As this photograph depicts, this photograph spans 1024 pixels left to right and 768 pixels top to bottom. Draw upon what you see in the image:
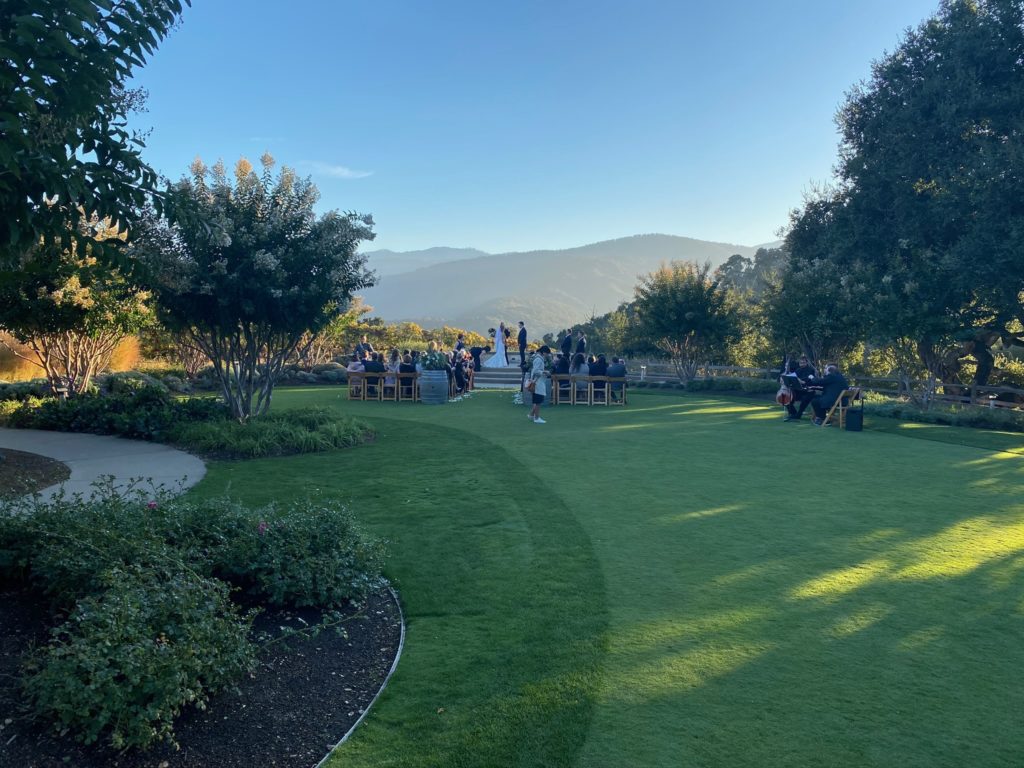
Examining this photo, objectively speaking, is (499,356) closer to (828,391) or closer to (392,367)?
(392,367)

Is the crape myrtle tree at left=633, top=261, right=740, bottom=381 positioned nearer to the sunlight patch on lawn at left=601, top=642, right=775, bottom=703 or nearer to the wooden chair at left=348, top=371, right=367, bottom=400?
the wooden chair at left=348, top=371, right=367, bottom=400

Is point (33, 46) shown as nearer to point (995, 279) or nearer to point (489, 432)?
point (489, 432)

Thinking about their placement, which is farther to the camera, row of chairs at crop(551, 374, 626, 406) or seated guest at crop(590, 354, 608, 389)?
seated guest at crop(590, 354, 608, 389)

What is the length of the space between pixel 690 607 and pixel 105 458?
8.75 metres

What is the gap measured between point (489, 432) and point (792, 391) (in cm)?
747

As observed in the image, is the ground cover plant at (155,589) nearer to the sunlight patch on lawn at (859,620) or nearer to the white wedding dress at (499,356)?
the sunlight patch on lawn at (859,620)

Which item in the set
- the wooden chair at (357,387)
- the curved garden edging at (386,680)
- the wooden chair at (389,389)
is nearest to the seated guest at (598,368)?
the wooden chair at (389,389)

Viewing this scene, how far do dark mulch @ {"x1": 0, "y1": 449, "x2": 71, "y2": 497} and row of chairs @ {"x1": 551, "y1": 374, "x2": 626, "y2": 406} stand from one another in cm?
1268

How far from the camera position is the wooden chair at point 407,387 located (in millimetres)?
19688

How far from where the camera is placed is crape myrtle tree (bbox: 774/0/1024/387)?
1734cm

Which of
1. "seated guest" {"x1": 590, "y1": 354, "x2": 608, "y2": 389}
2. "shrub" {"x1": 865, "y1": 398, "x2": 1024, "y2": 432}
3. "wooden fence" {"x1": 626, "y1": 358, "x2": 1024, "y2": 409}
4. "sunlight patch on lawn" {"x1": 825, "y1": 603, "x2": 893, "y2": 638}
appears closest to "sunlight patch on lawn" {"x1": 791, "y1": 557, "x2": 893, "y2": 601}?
"sunlight patch on lawn" {"x1": 825, "y1": 603, "x2": 893, "y2": 638}

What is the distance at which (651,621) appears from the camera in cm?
483

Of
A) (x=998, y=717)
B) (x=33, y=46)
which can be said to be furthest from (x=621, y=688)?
(x=33, y=46)

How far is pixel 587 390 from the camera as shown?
20078 mm
